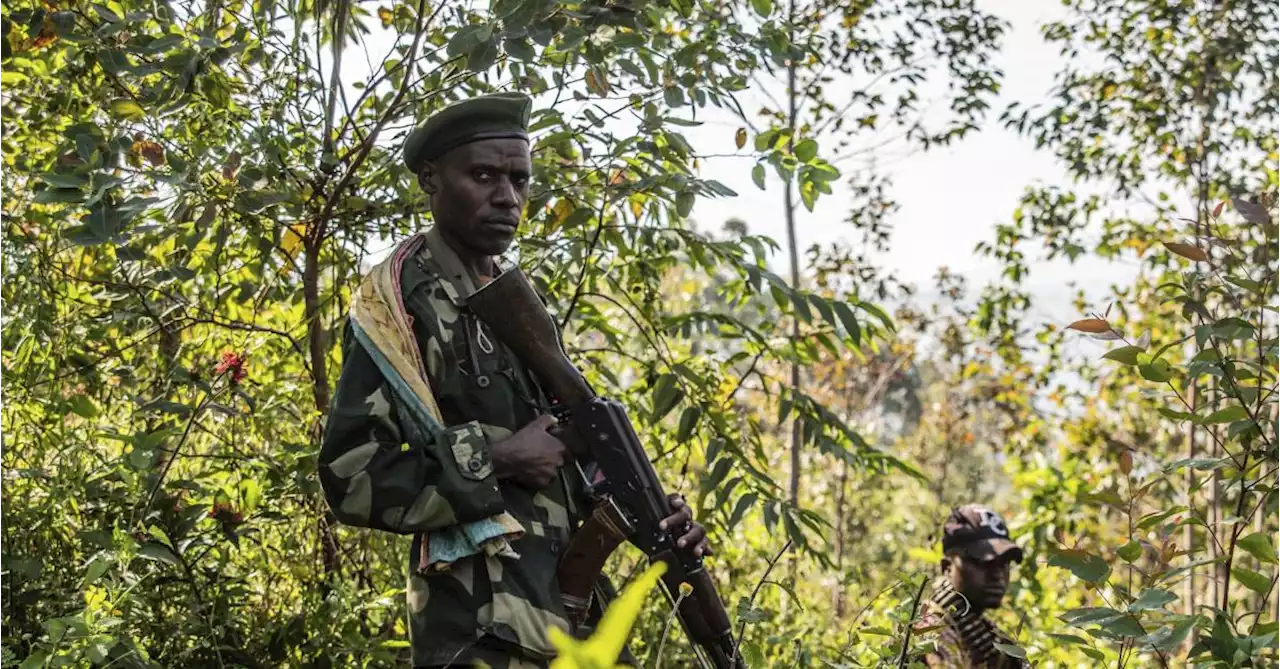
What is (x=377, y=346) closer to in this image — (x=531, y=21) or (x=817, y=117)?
(x=531, y=21)

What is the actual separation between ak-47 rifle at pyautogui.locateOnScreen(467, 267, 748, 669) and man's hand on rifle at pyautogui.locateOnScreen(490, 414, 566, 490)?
0.04 metres

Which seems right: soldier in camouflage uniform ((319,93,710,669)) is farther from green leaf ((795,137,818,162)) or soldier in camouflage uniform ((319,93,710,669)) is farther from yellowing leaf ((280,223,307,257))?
yellowing leaf ((280,223,307,257))

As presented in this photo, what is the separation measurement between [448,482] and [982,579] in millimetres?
2190

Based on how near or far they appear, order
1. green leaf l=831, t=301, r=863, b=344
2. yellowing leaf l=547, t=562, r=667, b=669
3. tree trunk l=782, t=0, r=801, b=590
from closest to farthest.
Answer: yellowing leaf l=547, t=562, r=667, b=669
green leaf l=831, t=301, r=863, b=344
tree trunk l=782, t=0, r=801, b=590

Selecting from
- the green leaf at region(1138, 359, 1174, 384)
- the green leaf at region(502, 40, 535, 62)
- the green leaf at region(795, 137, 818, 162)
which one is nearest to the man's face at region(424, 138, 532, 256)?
the green leaf at region(502, 40, 535, 62)

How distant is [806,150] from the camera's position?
3.21 m

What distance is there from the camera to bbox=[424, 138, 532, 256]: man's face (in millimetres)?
2299

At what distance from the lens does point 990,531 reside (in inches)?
146

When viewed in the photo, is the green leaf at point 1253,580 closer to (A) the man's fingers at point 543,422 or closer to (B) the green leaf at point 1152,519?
(B) the green leaf at point 1152,519

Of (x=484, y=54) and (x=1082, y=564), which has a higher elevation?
(x=484, y=54)

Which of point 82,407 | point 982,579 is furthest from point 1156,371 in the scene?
point 82,407

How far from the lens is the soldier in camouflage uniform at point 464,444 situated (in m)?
2.06

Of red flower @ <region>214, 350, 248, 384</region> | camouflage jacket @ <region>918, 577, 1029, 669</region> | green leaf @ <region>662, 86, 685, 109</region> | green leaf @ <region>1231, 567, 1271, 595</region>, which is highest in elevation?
green leaf @ <region>662, 86, 685, 109</region>

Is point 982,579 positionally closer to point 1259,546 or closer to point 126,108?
point 1259,546
